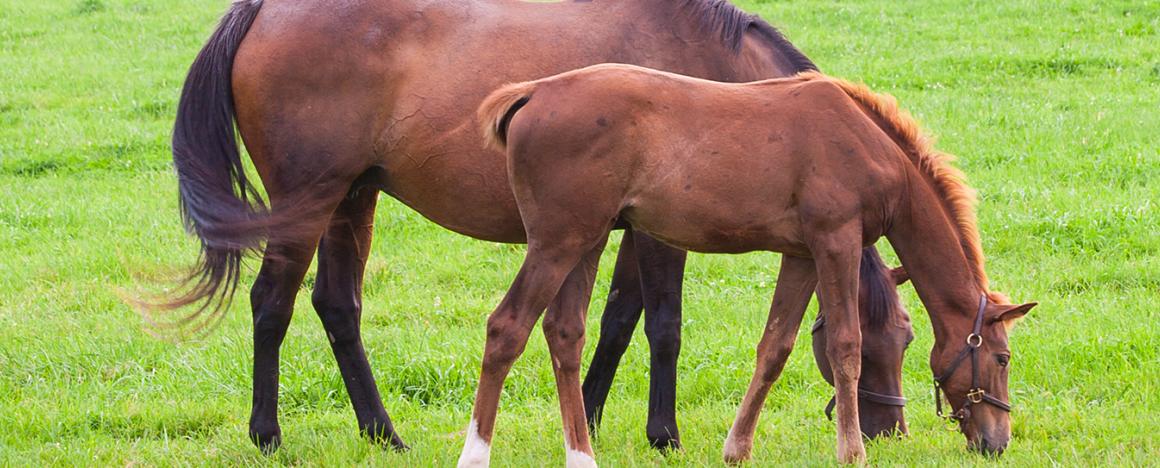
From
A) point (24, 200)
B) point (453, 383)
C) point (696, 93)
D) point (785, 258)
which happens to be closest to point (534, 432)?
point (453, 383)

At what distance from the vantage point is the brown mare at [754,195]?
435 cm

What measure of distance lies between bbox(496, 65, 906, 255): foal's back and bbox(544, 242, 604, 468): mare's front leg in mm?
421

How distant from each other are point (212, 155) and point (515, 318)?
191cm

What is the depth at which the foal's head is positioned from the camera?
16.7 feet

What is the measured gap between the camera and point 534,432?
559 cm

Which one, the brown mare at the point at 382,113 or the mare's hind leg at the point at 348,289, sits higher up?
the brown mare at the point at 382,113

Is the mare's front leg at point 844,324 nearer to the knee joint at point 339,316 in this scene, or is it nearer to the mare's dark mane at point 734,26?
the mare's dark mane at point 734,26

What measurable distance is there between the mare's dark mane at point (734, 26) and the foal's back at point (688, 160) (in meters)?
1.06

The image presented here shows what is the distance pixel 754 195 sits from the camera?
4379 millimetres

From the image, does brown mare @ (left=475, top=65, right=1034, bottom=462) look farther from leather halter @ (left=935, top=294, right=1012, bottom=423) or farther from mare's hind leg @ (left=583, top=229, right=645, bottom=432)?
mare's hind leg @ (left=583, top=229, right=645, bottom=432)

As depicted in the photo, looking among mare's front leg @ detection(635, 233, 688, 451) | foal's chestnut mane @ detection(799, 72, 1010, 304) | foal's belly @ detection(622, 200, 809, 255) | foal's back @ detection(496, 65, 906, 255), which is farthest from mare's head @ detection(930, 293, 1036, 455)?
mare's front leg @ detection(635, 233, 688, 451)

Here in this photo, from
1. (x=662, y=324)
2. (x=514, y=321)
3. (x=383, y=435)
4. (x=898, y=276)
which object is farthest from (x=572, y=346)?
(x=898, y=276)

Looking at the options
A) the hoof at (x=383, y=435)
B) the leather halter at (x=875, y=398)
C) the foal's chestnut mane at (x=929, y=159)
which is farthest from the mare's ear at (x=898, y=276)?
A: the hoof at (x=383, y=435)

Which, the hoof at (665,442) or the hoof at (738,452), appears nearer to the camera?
Result: the hoof at (738,452)
